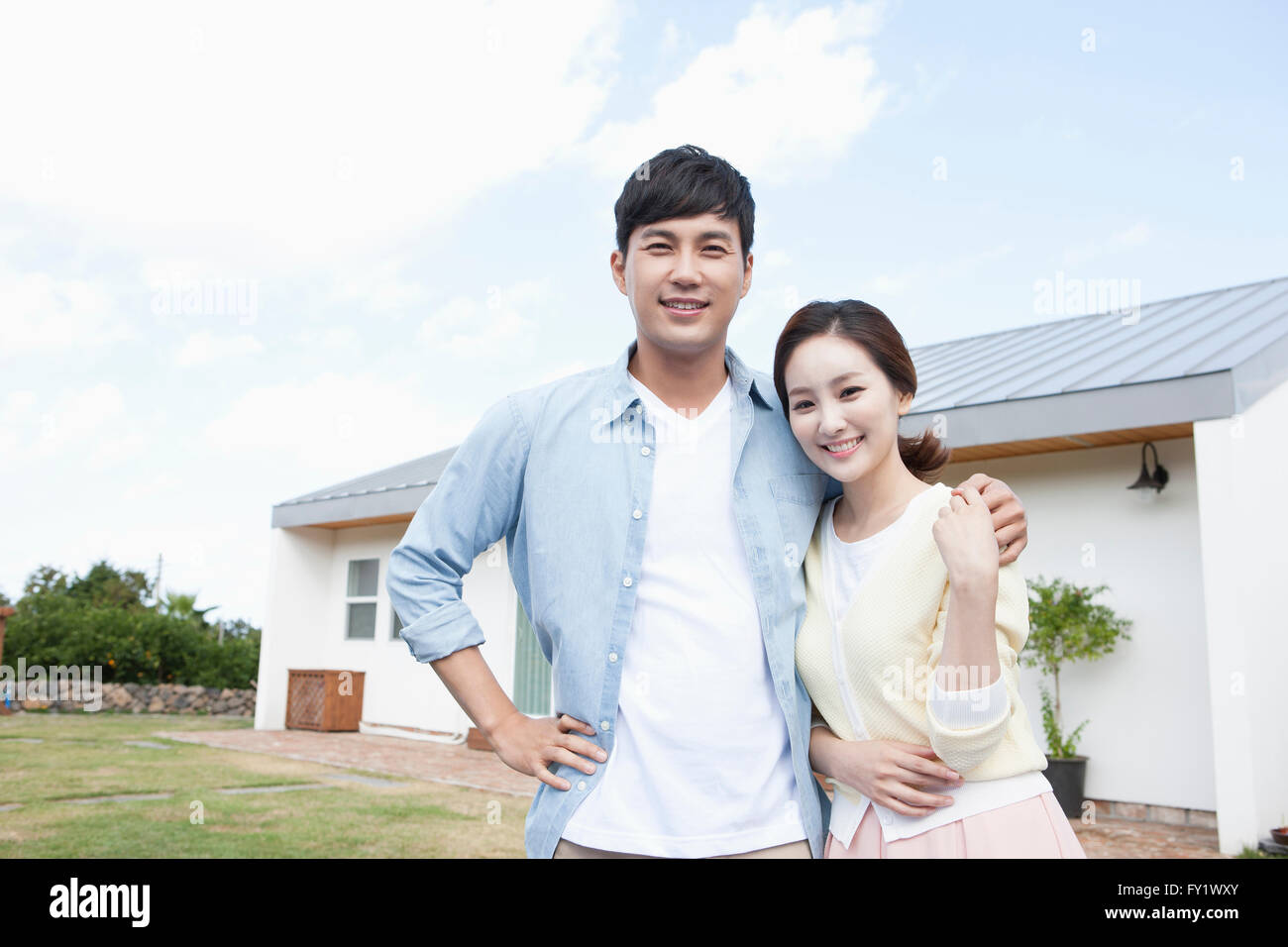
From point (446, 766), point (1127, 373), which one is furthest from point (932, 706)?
point (446, 766)

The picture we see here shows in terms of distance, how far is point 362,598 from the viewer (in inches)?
563

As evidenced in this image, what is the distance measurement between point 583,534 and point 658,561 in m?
0.15

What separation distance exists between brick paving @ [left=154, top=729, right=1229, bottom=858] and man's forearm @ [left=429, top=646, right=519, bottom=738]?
4.57m

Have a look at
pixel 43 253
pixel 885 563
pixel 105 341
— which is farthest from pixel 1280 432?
pixel 43 253

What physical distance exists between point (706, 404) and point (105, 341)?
27062 mm

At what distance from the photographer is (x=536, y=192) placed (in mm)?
15312

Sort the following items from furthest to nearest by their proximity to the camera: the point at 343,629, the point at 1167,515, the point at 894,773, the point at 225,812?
the point at 343,629, the point at 1167,515, the point at 225,812, the point at 894,773

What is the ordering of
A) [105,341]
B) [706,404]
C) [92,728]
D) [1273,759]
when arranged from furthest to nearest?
[105,341], [92,728], [1273,759], [706,404]

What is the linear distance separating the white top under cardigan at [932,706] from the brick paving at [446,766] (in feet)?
14.5

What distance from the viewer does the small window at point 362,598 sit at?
14109mm

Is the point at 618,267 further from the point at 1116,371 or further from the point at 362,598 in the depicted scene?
the point at 362,598

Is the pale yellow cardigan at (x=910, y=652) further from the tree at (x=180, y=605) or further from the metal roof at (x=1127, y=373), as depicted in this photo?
the tree at (x=180, y=605)
